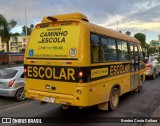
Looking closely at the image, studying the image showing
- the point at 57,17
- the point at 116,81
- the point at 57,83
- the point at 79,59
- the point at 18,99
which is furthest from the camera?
the point at 18,99

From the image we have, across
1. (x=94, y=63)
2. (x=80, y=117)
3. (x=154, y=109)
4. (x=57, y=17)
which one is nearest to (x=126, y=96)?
(x=154, y=109)

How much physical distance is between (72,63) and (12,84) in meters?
4.18

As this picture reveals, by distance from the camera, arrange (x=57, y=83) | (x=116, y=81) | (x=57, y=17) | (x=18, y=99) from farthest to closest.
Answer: (x=18, y=99), (x=116, y=81), (x=57, y=17), (x=57, y=83)

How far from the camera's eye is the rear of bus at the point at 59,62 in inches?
242

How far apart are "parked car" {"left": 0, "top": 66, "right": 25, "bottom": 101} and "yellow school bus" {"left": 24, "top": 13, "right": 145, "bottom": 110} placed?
241cm

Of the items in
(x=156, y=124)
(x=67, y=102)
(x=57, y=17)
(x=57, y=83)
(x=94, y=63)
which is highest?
(x=57, y=17)

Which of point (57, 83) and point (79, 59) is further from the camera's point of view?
point (57, 83)

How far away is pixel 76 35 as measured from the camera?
630 cm

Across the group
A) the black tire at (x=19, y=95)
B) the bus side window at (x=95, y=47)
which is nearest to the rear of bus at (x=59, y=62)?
the bus side window at (x=95, y=47)

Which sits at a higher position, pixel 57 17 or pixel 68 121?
pixel 57 17

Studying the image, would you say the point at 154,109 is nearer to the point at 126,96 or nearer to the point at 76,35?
the point at 126,96

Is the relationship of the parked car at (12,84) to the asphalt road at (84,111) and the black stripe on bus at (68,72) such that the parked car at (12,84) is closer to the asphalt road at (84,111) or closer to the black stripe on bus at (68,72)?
the asphalt road at (84,111)

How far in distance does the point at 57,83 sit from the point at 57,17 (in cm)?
202

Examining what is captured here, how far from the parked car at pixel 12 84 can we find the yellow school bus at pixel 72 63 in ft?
7.90
